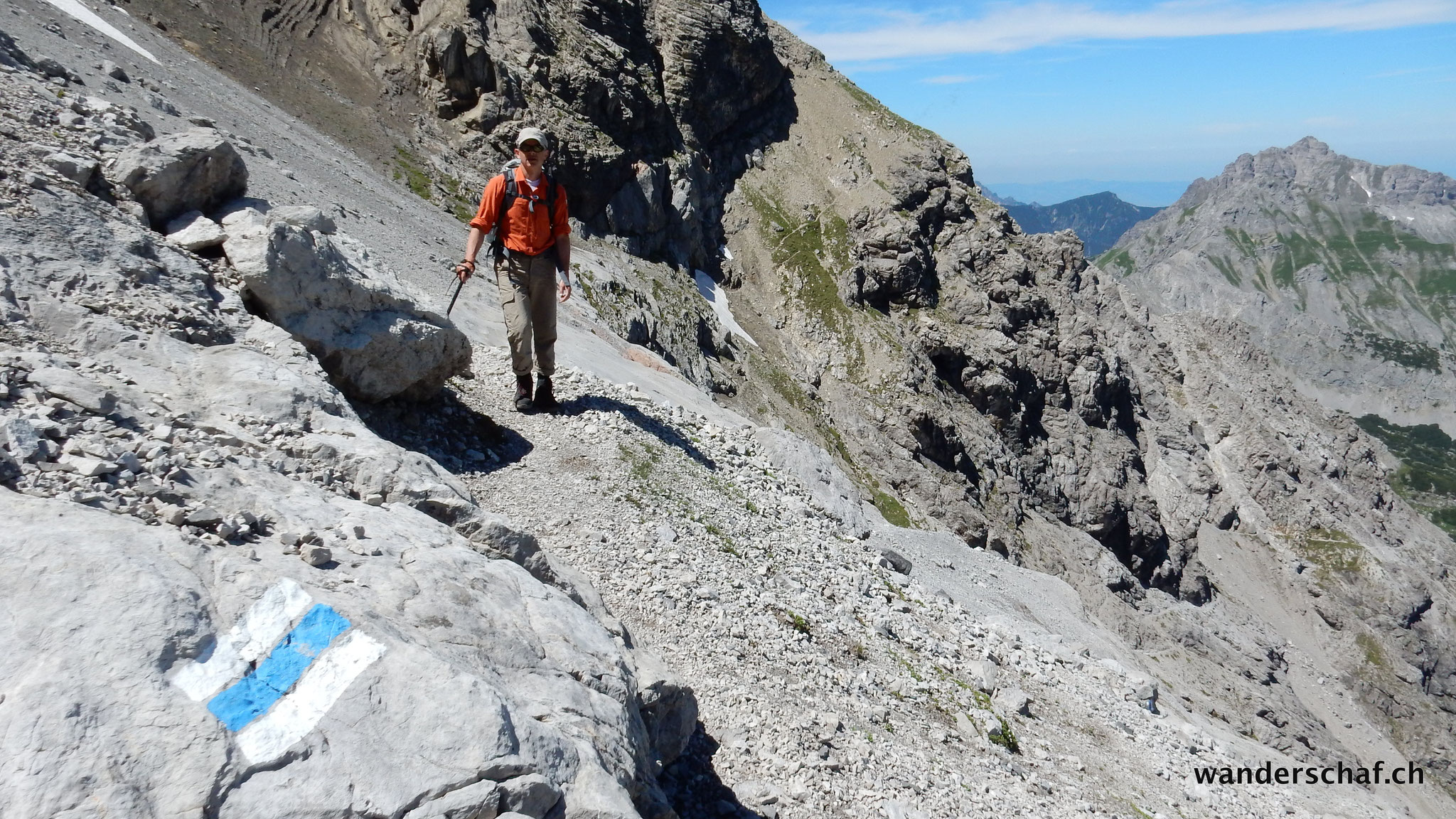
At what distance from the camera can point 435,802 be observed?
4594mm

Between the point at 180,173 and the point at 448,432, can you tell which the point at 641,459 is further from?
the point at 180,173

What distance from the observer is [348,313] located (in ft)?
33.7

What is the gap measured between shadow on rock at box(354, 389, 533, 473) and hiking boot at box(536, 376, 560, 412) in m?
1.07

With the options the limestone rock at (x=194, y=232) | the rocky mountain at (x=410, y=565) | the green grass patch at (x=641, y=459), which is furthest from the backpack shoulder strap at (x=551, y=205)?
the limestone rock at (x=194, y=232)

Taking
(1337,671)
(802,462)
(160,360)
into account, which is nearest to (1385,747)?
(1337,671)

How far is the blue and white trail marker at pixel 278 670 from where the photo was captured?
4375 mm

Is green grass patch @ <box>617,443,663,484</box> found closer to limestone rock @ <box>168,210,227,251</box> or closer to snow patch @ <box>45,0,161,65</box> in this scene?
limestone rock @ <box>168,210,227,251</box>

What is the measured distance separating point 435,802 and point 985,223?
278 ft

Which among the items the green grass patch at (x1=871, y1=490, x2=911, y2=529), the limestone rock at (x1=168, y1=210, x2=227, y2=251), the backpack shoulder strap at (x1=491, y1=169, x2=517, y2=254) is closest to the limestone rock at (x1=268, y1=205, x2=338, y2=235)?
the limestone rock at (x1=168, y1=210, x2=227, y2=251)

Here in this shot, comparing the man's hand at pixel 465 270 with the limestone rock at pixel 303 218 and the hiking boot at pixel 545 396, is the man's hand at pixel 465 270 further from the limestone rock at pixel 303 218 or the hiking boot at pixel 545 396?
the hiking boot at pixel 545 396

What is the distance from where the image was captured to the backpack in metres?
12.3

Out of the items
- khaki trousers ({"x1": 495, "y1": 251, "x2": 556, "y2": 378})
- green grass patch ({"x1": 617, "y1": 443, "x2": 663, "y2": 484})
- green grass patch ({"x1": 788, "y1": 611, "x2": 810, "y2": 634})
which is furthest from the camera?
green grass patch ({"x1": 617, "y1": 443, "x2": 663, "y2": 484})

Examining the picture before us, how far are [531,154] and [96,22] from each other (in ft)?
110

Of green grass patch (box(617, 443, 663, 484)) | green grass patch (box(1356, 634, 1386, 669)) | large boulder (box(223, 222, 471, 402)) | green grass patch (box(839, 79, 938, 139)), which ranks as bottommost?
green grass patch (box(1356, 634, 1386, 669))
